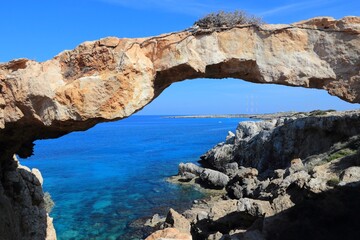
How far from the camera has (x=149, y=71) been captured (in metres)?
8.98

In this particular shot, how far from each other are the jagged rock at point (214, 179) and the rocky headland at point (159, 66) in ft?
103

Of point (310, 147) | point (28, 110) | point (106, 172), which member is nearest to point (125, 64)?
point (28, 110)

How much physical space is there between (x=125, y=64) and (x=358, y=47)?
557cm

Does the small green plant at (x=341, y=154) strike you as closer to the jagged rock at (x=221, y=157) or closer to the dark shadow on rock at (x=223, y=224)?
the dark shadow on rock at (x=223, y=224)

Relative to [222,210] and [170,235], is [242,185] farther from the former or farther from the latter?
[170,235]

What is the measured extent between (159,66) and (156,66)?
0.08 metres

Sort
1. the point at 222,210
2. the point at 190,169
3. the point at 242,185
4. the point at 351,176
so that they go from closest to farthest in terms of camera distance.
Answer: the point at 351,176 → the point at 222,210 → the point at 242,185 → the point at 190,169

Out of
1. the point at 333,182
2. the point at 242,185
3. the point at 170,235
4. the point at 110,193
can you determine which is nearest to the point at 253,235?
the point at 170,235

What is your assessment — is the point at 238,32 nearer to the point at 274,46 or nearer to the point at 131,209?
the point at 274,46

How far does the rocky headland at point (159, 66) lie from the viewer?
8664 mm

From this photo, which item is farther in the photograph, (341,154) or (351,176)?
(341,154)

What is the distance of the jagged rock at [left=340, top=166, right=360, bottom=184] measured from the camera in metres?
16.6

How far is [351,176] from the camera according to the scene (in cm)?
1700

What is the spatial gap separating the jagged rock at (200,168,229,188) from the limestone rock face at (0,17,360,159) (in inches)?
1231
